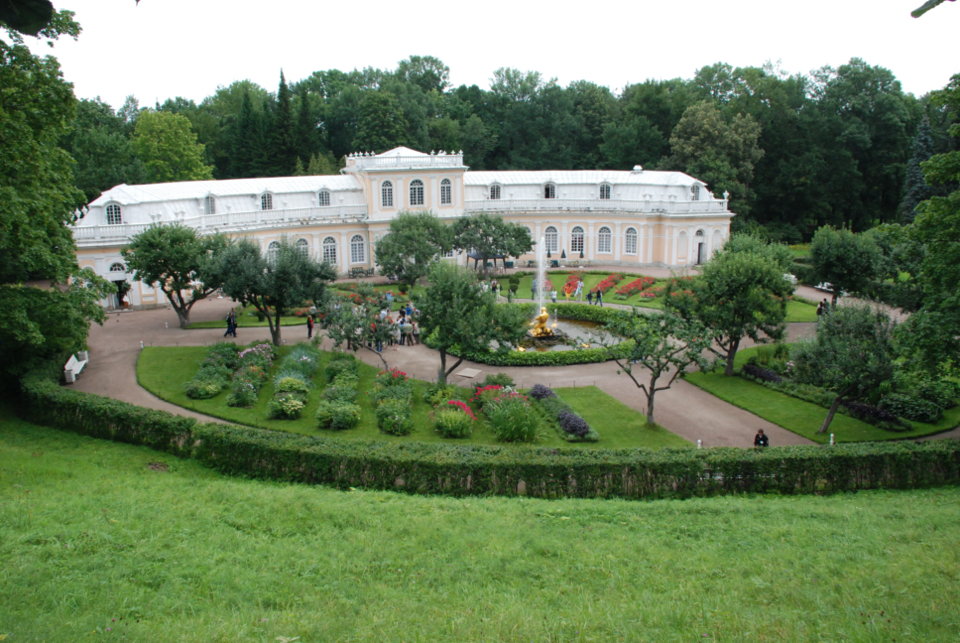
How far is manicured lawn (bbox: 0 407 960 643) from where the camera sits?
27.7ft

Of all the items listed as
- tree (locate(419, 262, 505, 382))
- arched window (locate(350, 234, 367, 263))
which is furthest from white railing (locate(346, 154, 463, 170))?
tree (locate(419, 262, 505, 382))

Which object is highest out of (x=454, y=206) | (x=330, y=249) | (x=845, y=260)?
(x=454, y=206)

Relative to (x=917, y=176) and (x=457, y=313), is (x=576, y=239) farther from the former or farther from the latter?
(x=457, y=313)

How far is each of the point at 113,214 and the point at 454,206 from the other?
2283 cm

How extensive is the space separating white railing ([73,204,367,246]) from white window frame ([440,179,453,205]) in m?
5.81

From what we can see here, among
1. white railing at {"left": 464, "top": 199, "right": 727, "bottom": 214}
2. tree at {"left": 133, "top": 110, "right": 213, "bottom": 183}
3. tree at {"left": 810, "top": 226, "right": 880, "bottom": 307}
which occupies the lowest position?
tree at {"left": 810, "top": 226, "right": 880, "bottom": 307}

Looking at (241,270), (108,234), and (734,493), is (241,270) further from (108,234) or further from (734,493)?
(734,493)

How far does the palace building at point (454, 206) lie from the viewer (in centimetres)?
4547

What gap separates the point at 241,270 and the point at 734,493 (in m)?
20.7

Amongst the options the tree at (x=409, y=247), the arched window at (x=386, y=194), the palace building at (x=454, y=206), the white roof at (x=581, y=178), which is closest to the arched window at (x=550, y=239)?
the palace building at (x=454, y=206)

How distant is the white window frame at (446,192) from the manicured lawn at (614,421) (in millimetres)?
28313

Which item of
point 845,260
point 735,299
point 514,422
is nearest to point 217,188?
point 514,422

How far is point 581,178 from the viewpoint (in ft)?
182

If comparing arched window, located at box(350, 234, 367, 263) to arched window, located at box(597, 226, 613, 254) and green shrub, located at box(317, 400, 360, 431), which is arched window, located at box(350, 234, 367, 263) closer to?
arched window, located at box(597, 226, 613, 254)
